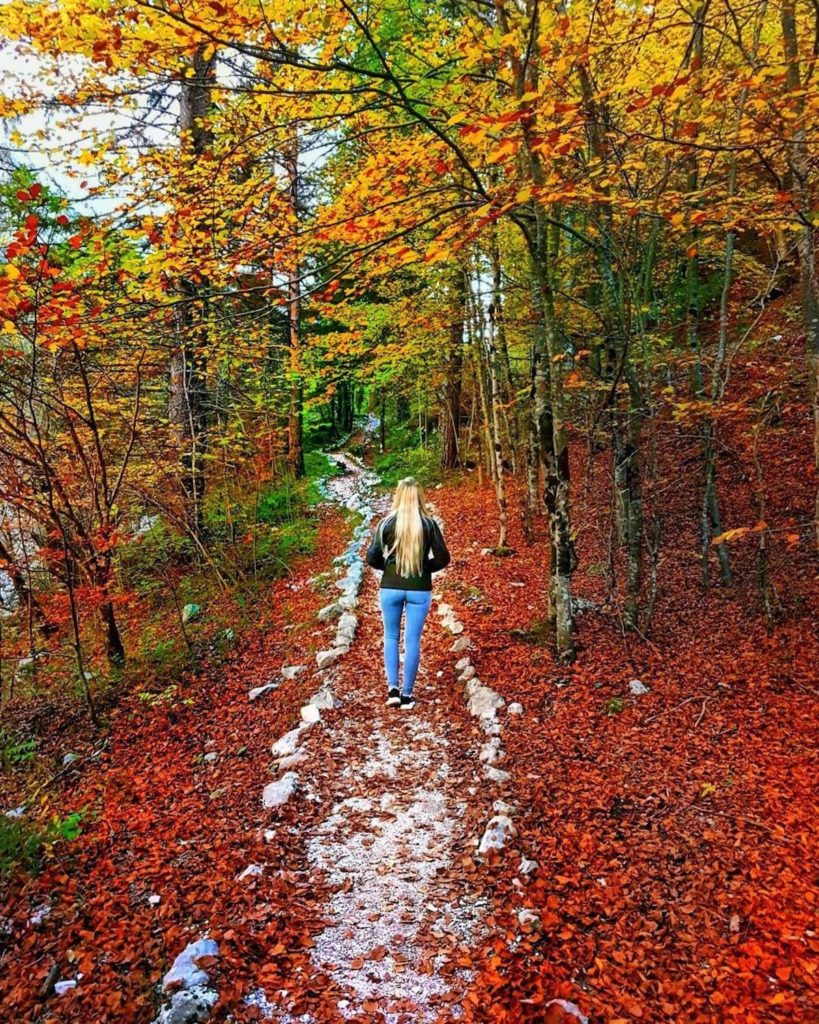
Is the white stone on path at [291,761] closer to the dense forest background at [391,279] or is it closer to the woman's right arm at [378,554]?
the dense forest background at [391,279]

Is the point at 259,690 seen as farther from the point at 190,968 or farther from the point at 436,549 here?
the point at 190,968

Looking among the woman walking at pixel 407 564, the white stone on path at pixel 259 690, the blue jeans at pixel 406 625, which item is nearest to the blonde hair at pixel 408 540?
the woman walking at pixel 407 564

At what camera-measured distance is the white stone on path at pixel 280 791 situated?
4.18 meters

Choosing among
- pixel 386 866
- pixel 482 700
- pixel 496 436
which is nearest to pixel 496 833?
pixel 386 866

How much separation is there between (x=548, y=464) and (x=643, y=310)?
1.79 m

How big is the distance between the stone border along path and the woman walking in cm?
75

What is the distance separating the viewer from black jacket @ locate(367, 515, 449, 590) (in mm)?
5469

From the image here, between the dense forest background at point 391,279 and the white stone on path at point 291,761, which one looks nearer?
the dense forest background at point 391,279

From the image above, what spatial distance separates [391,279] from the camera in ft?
39.5

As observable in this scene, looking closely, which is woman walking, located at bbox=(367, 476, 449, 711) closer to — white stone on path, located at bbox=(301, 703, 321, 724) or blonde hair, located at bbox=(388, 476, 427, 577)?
blonde hair, located at bbox=(388, 476, 427, 577)

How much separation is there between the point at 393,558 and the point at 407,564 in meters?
0.16

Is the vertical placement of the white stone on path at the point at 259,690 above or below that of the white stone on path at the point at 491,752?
below

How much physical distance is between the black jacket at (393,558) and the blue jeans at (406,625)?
8 centimetres

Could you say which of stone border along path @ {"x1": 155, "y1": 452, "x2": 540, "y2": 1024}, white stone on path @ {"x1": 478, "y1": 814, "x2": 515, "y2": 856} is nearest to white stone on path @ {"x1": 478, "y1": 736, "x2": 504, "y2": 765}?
stone border along path @ {"x1": 155, "y1": 452, "x2": 540, "y2": 1024}
